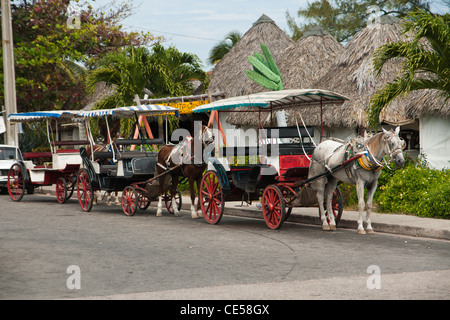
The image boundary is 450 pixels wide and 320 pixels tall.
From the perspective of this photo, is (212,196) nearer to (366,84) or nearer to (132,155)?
(132,155)

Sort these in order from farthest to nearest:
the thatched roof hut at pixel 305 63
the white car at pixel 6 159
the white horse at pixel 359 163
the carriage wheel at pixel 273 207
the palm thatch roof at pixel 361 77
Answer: the thatched roof hut at pixel 305 63, the white car at pixel 6 159, the palm thatch roof at pixel 361 77, the carriage wheel at pixel 273 207, the white horse at pixel 359 163

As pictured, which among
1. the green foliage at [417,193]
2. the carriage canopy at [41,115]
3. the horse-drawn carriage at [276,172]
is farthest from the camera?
the carriage canopy at [41,115]

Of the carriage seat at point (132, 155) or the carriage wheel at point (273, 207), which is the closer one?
the carriage wheel at point (273, 207)

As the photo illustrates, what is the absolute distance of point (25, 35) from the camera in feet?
95.9

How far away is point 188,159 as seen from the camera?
13.7 meters

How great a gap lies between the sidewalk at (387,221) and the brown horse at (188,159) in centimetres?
138

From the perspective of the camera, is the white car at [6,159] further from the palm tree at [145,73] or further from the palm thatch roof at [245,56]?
the palm thatch roof at [245,56]

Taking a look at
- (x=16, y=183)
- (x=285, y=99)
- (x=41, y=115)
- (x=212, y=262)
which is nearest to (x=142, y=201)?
(x=41, y=115)

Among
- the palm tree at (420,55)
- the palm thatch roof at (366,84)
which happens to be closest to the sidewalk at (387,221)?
the palm tree at (420,55)

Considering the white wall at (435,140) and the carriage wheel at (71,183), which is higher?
the white wall at (435,140)

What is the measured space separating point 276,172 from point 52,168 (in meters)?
8.48

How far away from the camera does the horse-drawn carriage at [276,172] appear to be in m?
11.6

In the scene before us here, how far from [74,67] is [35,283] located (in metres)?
32.8

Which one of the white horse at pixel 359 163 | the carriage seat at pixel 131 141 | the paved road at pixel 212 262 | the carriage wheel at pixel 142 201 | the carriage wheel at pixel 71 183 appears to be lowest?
the paved road at pixel 212 262
